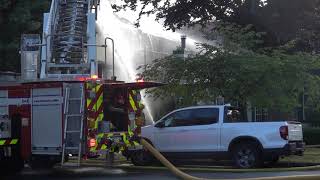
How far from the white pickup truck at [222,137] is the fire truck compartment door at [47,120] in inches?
145

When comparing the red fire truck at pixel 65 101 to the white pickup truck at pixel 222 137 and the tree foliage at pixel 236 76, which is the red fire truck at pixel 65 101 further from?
the tree foliage at pixel 236 76

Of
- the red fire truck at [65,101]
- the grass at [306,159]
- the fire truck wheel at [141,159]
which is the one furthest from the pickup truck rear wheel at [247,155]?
the red fire truck at [65,101]

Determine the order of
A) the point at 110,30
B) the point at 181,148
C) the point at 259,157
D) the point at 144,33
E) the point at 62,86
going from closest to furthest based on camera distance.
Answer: the point at 62,86 → the point at 259,157 → the point at 181,148 → the point at 110,30 → the point at 144,33

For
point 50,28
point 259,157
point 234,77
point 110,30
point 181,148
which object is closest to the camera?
point 50,28

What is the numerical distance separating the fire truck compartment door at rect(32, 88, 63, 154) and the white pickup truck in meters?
3.67

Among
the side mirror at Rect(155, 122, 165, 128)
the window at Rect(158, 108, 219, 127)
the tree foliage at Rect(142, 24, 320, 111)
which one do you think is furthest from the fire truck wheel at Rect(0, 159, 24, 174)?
the tree foliage at Rect(142, 24, 320, 111)

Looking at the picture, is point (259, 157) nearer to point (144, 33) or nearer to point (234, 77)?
point (234, 77)

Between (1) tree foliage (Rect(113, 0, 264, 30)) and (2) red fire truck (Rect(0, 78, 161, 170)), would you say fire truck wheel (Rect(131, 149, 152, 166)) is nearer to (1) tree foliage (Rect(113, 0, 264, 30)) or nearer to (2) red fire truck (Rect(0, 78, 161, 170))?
(2) red fire truck (Rect(0, 78, 161, 170))

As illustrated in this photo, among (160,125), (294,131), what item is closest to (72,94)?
(160,125)

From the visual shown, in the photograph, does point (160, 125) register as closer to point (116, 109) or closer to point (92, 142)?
point (116, 109)

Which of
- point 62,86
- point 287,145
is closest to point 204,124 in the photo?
point 287,145

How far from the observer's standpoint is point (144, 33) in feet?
100

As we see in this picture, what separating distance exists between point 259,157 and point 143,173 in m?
3.00

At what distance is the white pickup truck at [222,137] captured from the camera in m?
14.8
